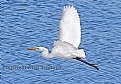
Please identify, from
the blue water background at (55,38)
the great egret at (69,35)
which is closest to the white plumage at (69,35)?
the great egret at (69,35)

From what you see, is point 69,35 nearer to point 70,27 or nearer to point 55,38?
point 70,27

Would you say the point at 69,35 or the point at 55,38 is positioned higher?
the point at 69,35

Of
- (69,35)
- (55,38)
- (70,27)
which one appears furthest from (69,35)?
(55,38)

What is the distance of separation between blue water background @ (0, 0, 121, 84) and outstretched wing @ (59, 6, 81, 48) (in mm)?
5775

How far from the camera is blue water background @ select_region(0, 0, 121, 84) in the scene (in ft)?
116

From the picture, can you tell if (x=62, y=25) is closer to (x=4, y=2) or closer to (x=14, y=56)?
(x=14, y=56)

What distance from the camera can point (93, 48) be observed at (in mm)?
37344

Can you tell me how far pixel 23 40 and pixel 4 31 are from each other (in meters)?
1.51

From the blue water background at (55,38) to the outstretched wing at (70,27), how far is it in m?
5.77

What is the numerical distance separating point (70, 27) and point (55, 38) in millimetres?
9259

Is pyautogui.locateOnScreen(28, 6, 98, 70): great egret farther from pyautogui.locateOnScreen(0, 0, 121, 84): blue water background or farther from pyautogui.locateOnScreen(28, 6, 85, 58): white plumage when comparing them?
pyautogui.locateOnScreen(0, 0, 121, 84): blue water background

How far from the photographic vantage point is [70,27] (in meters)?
29.3

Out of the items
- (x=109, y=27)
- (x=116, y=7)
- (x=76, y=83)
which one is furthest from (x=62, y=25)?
(x=116, y=7)

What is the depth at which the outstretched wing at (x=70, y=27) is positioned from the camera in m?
29.0
